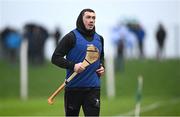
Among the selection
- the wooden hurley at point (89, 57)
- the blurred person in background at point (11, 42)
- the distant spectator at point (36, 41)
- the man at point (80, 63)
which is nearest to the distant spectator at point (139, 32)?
the distant spectator at point (36, 41)

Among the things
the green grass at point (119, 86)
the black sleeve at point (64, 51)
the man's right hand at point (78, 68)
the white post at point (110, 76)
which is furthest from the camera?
the white post at point (110, 76)

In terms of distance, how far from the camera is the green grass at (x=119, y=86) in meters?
25.6

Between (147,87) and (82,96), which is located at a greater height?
(82,96)

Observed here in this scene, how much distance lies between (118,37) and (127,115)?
15005 mm

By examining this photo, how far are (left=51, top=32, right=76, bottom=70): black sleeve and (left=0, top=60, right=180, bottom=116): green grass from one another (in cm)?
1122

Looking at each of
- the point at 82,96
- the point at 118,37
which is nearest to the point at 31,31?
the point at 118,37

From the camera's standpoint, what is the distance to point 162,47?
38812mm

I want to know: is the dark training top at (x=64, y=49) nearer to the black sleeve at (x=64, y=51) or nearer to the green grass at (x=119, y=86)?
the black sleeve at (x=64, y=51)

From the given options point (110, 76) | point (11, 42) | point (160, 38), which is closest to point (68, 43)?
point (110, 76)

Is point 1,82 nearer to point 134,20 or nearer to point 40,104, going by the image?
point 134,20

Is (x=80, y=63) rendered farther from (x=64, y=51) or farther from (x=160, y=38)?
(x=160, y=38)

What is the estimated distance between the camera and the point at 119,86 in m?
33.9

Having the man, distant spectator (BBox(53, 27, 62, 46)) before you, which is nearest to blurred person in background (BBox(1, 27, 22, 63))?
distant spectator (BBox(53, 27, 62, 46))

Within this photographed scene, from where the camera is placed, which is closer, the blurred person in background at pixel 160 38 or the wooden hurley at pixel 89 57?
the wooden hurley at pixel 89 57
